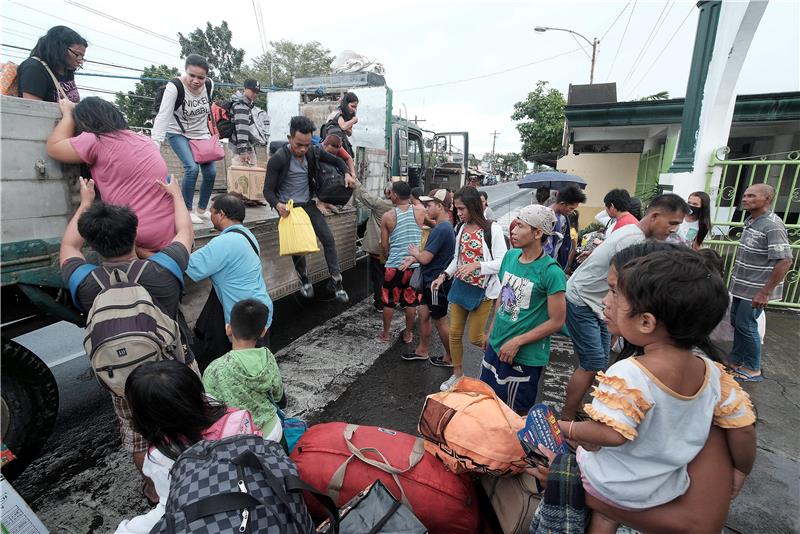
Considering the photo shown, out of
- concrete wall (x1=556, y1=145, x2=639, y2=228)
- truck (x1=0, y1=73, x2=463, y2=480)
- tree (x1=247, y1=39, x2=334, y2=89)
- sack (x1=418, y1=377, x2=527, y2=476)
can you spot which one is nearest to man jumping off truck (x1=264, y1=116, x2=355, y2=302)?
truck (x1=0, y1=73, x2=463, y2=480)

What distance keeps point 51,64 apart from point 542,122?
17887 mm

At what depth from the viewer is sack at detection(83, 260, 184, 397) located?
1.76 metres

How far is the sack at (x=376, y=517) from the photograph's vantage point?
4.98ft

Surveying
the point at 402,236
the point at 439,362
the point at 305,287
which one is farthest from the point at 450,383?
the point at 305,287

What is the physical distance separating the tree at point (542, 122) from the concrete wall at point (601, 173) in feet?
19.0

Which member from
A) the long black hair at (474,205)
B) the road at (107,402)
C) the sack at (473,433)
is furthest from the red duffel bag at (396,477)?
the long black hair at (474,205)

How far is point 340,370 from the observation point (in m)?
3.80

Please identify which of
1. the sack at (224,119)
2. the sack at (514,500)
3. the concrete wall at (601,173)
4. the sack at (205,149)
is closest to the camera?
the sack at (514,500)

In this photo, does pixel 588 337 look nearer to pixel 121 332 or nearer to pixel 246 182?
pixel 121 332

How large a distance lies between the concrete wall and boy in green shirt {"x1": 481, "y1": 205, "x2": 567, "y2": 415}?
9.47 m

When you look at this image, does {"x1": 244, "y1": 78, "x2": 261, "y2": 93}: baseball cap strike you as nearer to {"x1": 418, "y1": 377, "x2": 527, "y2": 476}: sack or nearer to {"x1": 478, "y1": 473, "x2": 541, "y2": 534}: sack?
{"x1": 418, "y1": 377, "x2": 527, "y2": 476}: sack

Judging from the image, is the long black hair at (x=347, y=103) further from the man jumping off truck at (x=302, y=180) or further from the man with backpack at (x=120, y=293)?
the man with backpack at (x=120, y=293)

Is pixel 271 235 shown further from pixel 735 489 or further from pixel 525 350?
pixel 735 489

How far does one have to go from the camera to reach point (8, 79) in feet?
7.99
